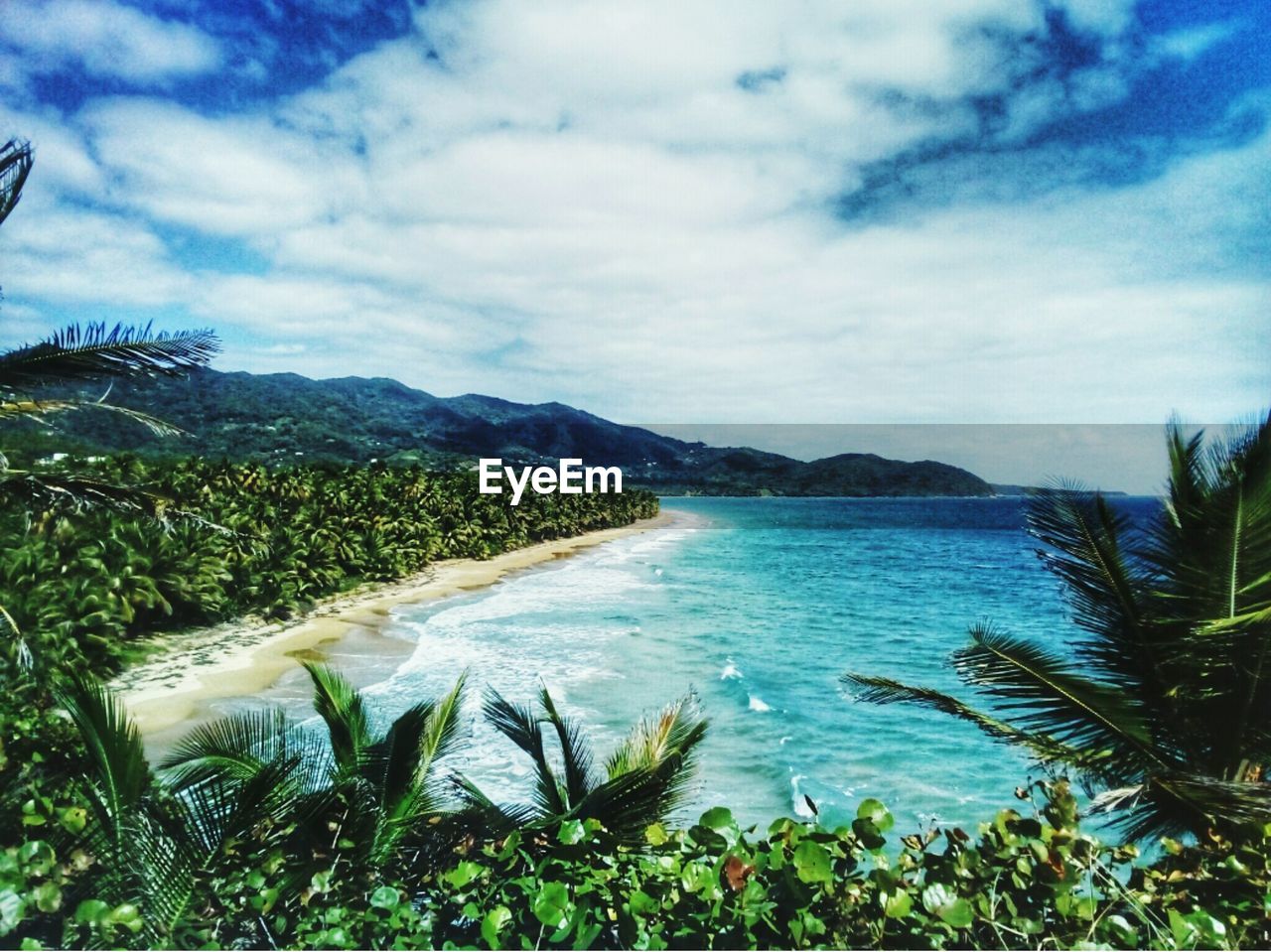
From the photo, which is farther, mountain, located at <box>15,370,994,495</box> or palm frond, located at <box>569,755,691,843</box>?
mountain, located at <box>15,370,994,495</box>

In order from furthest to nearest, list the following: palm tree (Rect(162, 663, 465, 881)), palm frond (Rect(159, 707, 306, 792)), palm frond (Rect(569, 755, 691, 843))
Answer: palm frond (Rect(569, 755, 691, 843)), palm frond (Rect(159, 707, 306, 792)), palm tree (Rect(162, 663, 465, 881))

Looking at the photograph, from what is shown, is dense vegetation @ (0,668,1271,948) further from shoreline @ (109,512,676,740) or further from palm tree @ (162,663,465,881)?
shoreline @ (109,512,676,740)

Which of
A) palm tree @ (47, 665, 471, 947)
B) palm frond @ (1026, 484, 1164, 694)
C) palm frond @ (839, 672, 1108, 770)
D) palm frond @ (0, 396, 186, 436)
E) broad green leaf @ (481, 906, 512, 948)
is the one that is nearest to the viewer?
broad green leaf @ (481, 906, 512, 948)

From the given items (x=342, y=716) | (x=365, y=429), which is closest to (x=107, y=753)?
(x=342, y=716)

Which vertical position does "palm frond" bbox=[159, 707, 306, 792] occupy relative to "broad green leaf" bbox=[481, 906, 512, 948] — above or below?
above

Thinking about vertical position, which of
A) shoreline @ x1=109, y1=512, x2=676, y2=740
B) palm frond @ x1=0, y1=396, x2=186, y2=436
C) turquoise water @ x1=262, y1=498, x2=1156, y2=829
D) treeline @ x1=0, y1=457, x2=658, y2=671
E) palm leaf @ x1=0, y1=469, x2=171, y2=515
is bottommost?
turquoise water @ x1=262, y1=498, x2=1156, y2=829

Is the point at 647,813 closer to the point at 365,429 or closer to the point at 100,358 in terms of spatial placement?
the point at 100,358

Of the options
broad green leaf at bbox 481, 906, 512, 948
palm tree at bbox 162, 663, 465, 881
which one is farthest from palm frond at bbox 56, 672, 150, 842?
broad green leaf at bbox 481, 906, 512, 948
